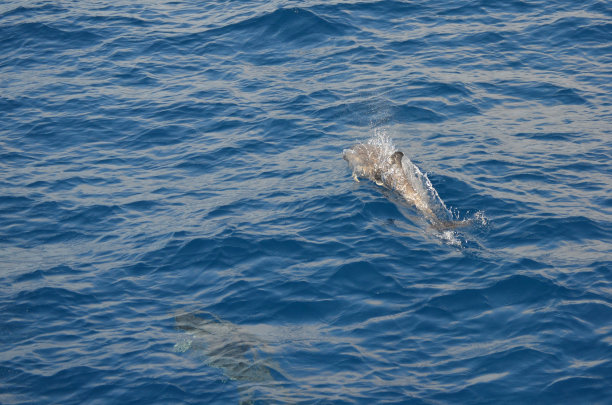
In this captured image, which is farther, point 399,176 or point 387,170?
point 387,170

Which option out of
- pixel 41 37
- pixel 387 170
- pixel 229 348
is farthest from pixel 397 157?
pixel 41 37

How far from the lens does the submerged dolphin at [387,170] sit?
46.6 ft

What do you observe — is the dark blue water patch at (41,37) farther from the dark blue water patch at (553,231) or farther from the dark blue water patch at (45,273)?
the dark blue water patch at (553,231)

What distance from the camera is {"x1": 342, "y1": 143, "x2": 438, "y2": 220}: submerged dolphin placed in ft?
46.6

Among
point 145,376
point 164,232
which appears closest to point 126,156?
point 164,232

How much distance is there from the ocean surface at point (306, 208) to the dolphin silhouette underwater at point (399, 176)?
170 millimetres

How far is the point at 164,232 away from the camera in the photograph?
1394 cm

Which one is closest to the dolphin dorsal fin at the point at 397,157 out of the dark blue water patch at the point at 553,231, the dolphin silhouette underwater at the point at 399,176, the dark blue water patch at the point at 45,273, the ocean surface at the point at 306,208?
the dolphin silhouette underwater at the point at 399,176

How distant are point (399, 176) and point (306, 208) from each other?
7.14ft

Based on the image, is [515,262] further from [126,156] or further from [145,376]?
[126,156]

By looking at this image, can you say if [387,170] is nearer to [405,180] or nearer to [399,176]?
[399,176]

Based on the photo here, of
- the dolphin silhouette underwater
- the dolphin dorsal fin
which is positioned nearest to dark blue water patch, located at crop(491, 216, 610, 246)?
the dolphin silhouette underwater

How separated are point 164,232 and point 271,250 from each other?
2.47 m

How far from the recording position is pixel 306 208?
47.3 ft
